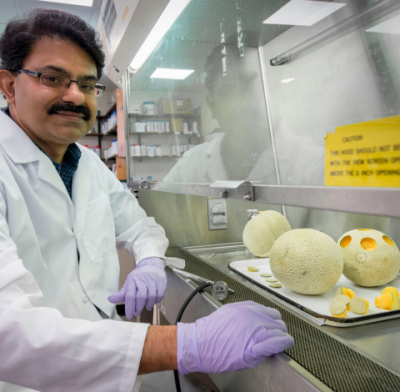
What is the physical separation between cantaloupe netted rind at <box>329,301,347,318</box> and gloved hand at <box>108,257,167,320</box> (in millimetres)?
601

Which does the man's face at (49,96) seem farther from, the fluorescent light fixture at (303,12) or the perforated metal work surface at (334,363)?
the perforated metal work surface at (334,363)

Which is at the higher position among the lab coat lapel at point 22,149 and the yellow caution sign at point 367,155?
the lab coat lapel at point 22,149

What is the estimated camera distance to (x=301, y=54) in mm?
749

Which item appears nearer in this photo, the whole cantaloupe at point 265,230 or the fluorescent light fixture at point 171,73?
the whole cantaloupe at point 265,230

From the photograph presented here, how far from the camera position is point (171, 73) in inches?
57.7

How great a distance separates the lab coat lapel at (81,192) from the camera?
122cm

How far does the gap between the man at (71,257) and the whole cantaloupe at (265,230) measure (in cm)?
36

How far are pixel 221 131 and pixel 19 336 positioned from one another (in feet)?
2.78

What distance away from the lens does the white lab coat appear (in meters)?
0.61

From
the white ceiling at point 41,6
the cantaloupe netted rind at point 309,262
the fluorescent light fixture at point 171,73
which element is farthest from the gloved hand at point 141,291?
the white ceiling at point 41,6

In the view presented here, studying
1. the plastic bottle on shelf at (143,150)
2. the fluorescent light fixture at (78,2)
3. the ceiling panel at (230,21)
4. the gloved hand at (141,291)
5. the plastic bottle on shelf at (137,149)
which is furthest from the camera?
the fluorescent light fixture at (78,2)

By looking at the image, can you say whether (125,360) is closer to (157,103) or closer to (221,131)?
(221,131)

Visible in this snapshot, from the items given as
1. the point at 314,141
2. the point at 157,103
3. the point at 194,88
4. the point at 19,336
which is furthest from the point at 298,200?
the point at 157,103

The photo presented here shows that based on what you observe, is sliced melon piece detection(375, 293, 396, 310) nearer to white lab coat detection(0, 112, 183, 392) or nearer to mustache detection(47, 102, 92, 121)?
white lab coat detection(0, 112, 183, 392)
